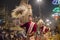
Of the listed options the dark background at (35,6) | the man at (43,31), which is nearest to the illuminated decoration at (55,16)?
the dark background at (35,6)

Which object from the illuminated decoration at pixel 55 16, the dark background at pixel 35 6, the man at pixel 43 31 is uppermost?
the dark background at pixel 35 6

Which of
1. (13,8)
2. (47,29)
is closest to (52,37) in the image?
(47,29)

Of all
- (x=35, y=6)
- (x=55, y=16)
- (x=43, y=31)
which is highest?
(x=35, y=6)

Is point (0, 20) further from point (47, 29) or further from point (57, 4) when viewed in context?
point (57, 4)

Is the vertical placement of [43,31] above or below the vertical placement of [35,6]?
below

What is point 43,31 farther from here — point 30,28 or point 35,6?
point 35,6

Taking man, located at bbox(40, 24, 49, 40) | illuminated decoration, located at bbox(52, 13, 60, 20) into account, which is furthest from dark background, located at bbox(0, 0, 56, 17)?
man, located at bbox(40, 24, 49, 40)

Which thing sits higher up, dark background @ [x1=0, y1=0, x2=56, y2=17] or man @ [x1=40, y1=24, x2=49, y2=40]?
dark background @ [x1=0, y1=0, x2=56, y2=17]

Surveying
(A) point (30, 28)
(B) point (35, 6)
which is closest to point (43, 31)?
(A) point (30, 28)

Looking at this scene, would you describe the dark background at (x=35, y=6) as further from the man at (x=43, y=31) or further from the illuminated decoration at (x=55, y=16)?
the man at (x=43, y=31)

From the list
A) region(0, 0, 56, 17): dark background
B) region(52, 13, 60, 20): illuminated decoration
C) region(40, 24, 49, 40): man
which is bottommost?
region(40, 24, 49, 40): man

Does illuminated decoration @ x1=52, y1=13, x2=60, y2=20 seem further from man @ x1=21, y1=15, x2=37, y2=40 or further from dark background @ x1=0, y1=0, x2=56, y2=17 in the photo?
man @ x1=21, y1=15, x2=37, y2=40

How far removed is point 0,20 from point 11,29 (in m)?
0.19

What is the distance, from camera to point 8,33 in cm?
239
